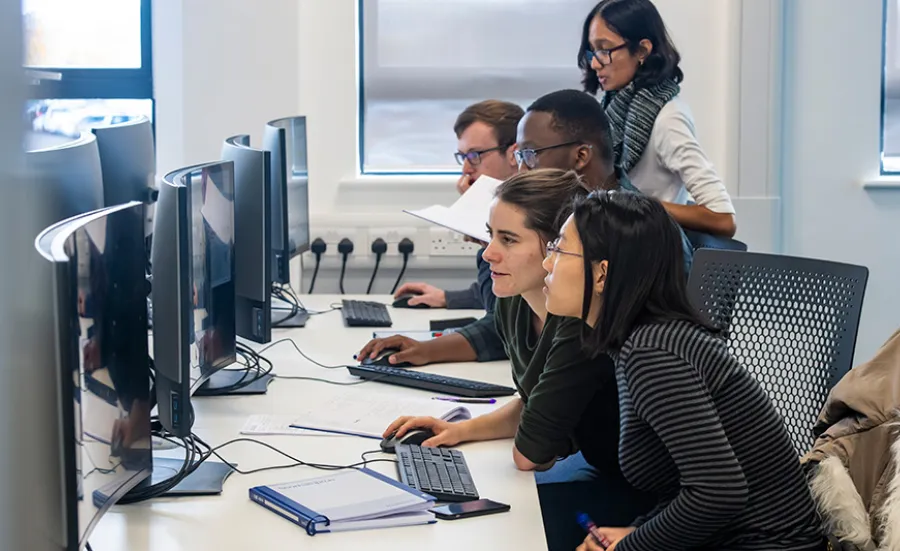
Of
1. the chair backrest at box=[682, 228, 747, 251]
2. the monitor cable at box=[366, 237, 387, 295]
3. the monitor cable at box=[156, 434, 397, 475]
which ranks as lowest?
the monitor cable at box=[156, 434, 397, 475]

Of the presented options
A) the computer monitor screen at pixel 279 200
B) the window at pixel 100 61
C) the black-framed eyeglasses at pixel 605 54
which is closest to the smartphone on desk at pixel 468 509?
the computer monitor screen at pixel 279 200

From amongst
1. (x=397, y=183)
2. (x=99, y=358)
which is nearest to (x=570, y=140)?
(x=99, y=358)

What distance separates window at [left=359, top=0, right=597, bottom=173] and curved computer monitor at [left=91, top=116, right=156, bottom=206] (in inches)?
52.1

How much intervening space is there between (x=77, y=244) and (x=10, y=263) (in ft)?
1.85

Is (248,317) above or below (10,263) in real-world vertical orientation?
below

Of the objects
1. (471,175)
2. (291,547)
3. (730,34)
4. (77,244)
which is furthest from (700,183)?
(77,244)

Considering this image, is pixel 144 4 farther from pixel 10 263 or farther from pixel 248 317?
pixel 10 263

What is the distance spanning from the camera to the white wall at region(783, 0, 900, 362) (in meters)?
3.31

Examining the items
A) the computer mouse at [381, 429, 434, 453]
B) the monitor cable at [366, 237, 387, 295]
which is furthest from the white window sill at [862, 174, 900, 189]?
the computer mouse at [381, 429, 434, 453]

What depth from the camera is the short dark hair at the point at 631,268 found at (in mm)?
1454

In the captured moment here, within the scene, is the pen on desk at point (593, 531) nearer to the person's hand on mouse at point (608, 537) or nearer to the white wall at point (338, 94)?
the person's hand on mouse at point (608, 537)

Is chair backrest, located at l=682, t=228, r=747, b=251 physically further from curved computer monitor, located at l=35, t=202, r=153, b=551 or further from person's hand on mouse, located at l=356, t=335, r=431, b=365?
curved computer monitor, located at l=35, t=202, r=153, b=551

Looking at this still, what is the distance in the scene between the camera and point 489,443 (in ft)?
5.62

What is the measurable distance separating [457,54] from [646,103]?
0.99 m
